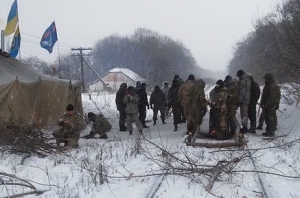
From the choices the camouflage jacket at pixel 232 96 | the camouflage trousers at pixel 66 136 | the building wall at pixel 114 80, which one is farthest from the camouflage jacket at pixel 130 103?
the building wall at pixel 114 80

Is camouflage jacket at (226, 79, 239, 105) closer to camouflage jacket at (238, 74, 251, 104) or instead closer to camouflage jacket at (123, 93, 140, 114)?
camouflage jacket at (238, 74, 251, 104)

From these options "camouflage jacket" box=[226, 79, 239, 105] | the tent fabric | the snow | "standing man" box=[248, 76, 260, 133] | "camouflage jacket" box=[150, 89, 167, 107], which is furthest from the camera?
"camouflage jacket" box=[150, 89, 167, 107]

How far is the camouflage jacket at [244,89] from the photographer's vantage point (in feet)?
35.8

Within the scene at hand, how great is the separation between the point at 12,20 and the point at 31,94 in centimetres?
492

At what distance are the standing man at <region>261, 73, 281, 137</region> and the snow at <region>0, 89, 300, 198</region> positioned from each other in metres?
1.07

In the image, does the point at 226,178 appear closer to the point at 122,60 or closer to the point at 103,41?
the point at 122,60

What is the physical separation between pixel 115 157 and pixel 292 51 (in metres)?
8.35

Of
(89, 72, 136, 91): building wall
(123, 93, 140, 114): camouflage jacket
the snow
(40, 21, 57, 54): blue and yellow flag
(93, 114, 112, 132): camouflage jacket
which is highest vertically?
(89, 72, 136, 91): building wall

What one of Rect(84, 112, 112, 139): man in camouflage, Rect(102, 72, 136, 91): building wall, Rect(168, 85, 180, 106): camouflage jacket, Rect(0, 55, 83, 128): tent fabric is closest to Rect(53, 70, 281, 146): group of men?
Rect(168, 85, 180, 106): camouflage jacket

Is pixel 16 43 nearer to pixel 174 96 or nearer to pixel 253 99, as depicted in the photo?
pixel 174 96

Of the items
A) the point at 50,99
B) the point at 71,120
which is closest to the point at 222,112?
the point at 71,120

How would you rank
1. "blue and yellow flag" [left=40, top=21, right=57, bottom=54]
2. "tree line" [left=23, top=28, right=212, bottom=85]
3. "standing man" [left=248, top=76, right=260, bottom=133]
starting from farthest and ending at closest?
"tree line" [left=23, top=28, right=212, bottom=85] < "blue and yellow flag" [left=40, top=21, right=57, bottom=54] < "standing man" [left=248, top=76, right=260, bottom=133]

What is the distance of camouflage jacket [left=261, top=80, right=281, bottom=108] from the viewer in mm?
10648

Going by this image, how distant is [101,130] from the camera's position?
39.7ft
